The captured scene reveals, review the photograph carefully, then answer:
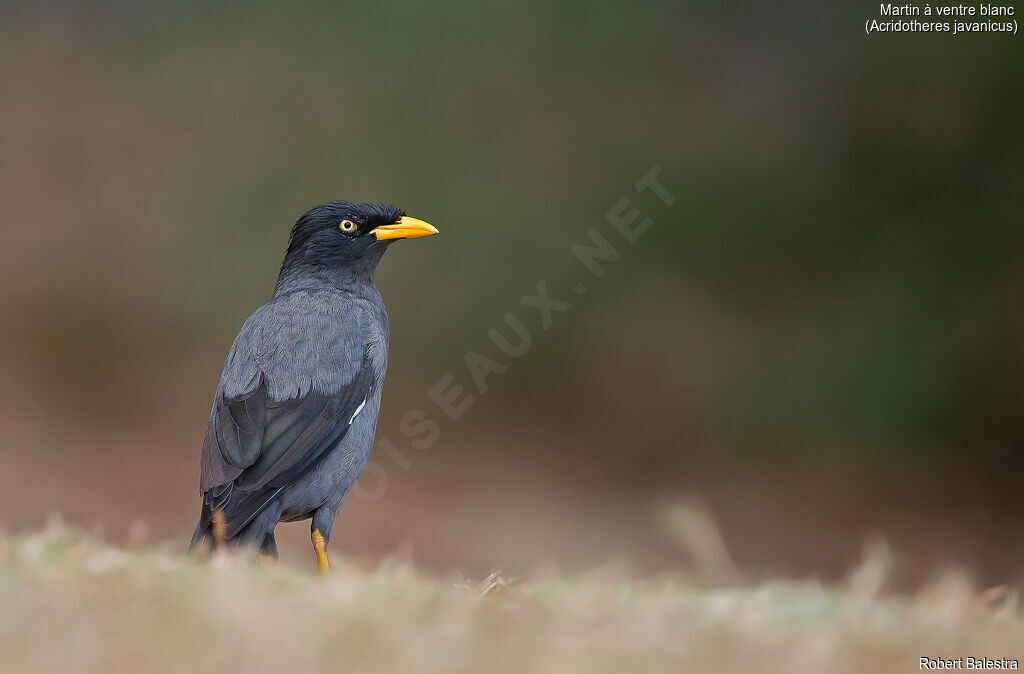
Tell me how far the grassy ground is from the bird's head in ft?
7.73

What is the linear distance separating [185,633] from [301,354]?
262 centimetres

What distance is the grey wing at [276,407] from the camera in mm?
4473

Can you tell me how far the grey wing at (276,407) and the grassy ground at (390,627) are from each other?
108 cm

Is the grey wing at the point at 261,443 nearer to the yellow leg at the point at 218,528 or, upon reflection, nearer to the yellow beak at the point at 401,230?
the yellow leg at the point at 218,528

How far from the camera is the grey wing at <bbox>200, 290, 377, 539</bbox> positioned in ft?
14.7

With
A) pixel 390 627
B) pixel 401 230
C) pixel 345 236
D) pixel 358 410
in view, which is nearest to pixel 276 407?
pixel 358 410

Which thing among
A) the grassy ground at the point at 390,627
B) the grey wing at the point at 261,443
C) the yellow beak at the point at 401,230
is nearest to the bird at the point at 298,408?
the grey wing at the point at 261,443

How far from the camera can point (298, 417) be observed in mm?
4684

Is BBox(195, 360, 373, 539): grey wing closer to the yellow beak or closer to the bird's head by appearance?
the bird's head

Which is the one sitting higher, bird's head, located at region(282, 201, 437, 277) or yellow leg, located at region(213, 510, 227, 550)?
bird's head, located at region(282, 201, 437, 277)

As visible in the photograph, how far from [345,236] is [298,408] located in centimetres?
112

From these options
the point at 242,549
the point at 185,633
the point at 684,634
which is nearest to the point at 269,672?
the point at 185,633

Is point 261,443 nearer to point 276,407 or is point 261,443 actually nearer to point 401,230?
point 276,407

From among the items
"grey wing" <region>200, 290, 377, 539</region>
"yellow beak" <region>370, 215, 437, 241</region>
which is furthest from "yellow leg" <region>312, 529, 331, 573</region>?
"yellow beak" <region>370, 215, 437, 241</region>
